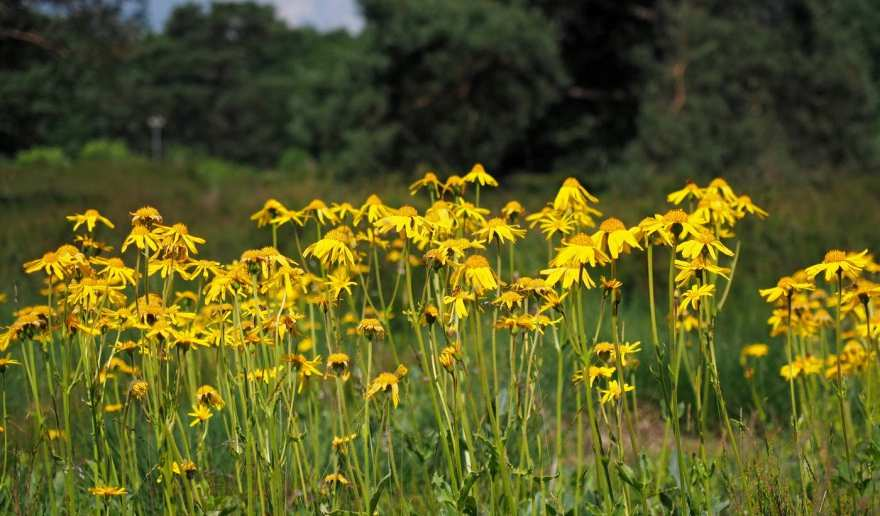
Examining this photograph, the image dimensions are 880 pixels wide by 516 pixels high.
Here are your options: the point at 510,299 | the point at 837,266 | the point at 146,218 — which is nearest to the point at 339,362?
the point at 510,299

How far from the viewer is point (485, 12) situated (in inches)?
554

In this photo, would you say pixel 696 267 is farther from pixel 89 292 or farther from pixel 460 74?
pixel 460 74

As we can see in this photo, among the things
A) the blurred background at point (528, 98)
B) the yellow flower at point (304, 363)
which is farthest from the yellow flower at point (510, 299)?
the blurred background at point (528, 98)

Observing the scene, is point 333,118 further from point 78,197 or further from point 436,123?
point 78,197

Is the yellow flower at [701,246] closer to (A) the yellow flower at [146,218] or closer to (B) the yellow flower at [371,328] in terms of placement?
(B) the yellow flower at [371,328]

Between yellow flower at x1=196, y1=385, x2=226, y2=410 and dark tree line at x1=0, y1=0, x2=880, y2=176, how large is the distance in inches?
417

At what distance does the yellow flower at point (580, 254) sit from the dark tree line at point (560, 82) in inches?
440

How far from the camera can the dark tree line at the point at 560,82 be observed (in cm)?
1367

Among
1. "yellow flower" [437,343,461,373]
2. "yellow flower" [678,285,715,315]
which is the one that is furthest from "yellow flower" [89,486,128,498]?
"yellow flower" [678,285,715,315]

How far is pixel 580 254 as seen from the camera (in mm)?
1870

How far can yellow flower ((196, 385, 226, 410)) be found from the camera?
224cm

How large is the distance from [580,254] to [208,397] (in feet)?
3.35

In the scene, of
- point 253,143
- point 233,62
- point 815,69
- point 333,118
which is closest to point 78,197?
point 333,118

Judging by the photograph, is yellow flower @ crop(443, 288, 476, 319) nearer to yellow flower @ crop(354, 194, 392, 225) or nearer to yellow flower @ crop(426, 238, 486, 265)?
Result: yellow flower @ crop(426, 238, 486, 265)
